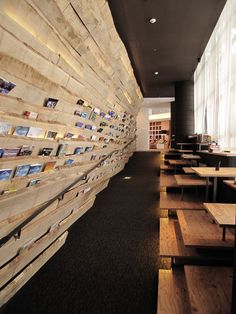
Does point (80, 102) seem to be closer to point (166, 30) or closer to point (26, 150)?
point (26, 150)

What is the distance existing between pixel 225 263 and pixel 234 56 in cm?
335

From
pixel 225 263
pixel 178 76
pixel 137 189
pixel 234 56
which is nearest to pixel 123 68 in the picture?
A: pixel 234 56

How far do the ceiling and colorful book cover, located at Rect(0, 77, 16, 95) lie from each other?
2922 millimetres

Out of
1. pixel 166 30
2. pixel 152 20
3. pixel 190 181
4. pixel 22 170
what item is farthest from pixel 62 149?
pixel 166 30

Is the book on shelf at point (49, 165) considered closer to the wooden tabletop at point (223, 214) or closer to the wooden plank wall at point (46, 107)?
the wooden plank wall at point (46, 107)

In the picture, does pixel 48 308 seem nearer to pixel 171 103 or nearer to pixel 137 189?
pixel 137 189

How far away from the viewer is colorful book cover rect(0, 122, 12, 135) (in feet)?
4.59

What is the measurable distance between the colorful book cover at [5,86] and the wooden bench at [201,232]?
1.89 m

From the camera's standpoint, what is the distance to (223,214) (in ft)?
6.24

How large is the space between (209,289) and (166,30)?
4452 millimetres

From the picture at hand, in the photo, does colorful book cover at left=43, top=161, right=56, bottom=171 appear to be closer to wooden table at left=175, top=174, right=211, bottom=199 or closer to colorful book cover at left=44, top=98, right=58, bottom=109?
colorful book cover at left=44, top=98, right=58, bottom=109

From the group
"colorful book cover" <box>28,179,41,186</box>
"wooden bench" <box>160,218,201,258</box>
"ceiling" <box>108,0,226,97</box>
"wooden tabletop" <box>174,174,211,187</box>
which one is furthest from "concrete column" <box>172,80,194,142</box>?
"colorful book cover" <box>28,179,41,186</box>

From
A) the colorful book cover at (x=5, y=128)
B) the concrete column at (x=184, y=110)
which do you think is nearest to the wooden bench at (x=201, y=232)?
the colorful book cover at (x=5, y=128)

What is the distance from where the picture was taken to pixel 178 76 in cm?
771
